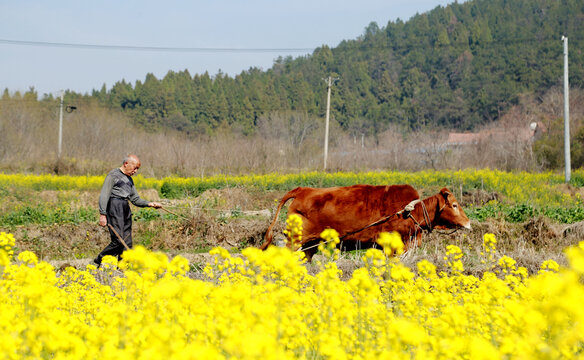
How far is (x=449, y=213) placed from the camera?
8.12 m

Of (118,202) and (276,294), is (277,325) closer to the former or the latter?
(276,294)

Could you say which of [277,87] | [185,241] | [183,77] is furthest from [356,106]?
[185,241]

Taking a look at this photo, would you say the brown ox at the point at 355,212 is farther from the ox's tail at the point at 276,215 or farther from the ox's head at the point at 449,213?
the ox's head at the point at 449,213

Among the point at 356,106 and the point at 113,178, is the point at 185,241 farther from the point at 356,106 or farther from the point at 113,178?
the point at 356,106

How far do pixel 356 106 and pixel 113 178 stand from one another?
63507mm

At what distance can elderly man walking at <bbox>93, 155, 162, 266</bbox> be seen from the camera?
25.2 ft

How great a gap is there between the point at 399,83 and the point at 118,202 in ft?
241

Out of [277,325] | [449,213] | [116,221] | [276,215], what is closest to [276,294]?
[277,325]

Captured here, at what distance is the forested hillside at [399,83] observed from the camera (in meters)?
62.9

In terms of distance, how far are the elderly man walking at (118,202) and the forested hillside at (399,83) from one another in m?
49.9

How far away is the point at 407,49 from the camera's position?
3541 inches

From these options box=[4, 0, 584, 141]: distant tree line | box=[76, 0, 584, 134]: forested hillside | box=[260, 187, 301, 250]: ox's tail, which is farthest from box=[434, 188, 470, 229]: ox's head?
box=[76, 0, 584, 134]: forested hillside

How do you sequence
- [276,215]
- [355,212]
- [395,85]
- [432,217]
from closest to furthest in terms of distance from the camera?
[276,215], [355,212], [432,217], [395,85]

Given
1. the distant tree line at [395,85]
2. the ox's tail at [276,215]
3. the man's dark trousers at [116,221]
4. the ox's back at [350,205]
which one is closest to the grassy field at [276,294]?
the man's dark trousers at [116,221]
